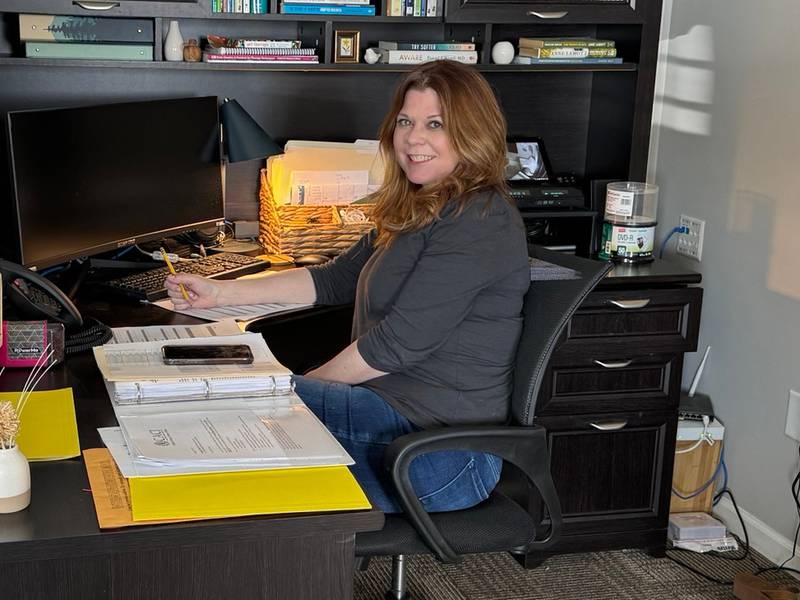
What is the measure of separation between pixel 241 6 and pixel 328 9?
8.8 inches

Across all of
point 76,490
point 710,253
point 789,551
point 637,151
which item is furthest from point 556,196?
point 76,490

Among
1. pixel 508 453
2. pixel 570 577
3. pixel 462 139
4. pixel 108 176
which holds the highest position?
pixel 462 139

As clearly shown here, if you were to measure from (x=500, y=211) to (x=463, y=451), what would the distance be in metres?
0.44

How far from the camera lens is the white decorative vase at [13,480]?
1.34 m

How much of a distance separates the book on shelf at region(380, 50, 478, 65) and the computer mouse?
21.8 inches

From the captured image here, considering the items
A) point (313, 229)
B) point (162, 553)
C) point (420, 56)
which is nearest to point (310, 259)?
point (313, 229)

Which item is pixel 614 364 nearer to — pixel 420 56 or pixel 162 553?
pixel 420 56

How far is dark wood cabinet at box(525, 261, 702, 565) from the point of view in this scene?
9.15 ft

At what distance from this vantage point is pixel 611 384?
2.83 metres

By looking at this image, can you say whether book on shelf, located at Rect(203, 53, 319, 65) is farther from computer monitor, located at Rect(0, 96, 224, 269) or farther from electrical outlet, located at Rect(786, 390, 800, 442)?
electrical outlet, located at Rect(786, 390, 800, 442)

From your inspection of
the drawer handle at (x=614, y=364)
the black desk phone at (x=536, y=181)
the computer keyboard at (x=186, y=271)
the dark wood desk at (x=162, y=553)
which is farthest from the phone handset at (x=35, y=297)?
the black desk phone at (x=536, y=181)

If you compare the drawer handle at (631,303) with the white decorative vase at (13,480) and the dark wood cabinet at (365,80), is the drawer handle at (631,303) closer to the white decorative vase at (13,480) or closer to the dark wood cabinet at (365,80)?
the dark wood cabinet at (365,80)

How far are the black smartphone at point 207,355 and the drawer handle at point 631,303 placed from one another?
1181 mm

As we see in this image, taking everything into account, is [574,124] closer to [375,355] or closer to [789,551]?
[789,551]
